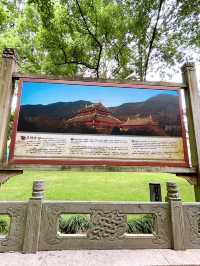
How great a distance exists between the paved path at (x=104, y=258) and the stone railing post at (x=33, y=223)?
113 millimetres

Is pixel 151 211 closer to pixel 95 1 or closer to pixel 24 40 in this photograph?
pixel 95 1

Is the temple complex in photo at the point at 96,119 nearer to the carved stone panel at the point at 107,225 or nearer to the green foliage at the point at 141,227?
the carved stone panel at the point at 107,225

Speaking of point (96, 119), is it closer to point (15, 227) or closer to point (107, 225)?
point (107, 225)

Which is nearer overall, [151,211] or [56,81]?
[151,211]

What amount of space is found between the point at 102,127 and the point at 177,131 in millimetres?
1530

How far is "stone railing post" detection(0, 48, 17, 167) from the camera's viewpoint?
136 inches

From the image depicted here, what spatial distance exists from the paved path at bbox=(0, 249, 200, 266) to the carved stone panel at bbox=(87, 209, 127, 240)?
0.20 meters

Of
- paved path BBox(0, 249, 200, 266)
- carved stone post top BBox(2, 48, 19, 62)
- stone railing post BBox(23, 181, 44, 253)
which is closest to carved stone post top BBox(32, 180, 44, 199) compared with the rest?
stone railing post BBox(23, 181, 44, 253)

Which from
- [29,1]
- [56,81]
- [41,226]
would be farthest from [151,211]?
[29,1]

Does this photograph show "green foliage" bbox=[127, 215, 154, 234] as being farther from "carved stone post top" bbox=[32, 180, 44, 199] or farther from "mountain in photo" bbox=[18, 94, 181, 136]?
"carved stone post top" bbox=[32, 180, 44, 199]

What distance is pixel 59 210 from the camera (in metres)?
2.86

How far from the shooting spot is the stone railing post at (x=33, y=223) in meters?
2.64

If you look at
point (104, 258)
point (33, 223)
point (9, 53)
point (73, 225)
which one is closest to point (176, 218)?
point (104, 258)

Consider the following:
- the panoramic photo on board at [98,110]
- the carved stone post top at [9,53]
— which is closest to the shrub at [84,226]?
the panoramic photo on board at [98,110]
